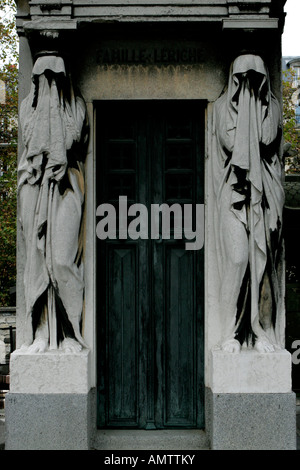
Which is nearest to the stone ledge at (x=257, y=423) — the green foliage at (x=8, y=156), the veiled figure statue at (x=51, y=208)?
the veiled figure statue at (x=51, y=208)

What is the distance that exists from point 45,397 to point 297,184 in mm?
6002

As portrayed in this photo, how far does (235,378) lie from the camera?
6719 mm

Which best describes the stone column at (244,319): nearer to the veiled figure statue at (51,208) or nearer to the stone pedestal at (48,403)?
the stone pedestal at (48,403)

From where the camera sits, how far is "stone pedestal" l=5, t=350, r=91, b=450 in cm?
669

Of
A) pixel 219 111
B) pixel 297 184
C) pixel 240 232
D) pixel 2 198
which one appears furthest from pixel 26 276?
pixel 2 198

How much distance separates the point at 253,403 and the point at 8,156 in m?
18.8

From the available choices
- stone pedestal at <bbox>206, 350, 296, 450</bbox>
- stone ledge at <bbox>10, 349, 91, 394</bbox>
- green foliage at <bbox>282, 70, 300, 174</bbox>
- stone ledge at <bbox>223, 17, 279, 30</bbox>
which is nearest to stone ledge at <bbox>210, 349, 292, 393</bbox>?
stone pedestal at <bbox>206, 350, 296, 450</bbox>

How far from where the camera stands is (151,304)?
7.36 metres

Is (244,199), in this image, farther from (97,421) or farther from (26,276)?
(97,421)

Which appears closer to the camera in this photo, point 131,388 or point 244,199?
point 244,199

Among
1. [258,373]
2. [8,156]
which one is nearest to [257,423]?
[258,373]

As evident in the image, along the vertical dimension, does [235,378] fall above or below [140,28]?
below

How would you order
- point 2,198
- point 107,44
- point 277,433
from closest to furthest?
point 277,433, point 107,44, point 2,198

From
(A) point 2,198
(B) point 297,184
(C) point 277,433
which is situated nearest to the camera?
(C) point 277,433
